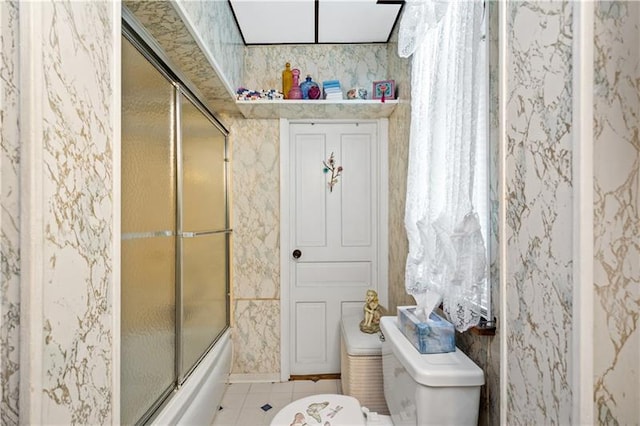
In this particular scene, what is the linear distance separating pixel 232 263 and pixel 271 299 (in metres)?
0.42

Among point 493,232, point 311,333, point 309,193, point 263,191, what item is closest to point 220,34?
point 263,191

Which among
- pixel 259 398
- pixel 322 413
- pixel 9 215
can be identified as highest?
pixel 9 215

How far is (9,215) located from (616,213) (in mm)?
1188

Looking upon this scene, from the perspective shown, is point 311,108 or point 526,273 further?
point 311,108

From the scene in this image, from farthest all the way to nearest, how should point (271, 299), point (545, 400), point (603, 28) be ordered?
point (271, 299)
point (545, 400)
point (603, 28)

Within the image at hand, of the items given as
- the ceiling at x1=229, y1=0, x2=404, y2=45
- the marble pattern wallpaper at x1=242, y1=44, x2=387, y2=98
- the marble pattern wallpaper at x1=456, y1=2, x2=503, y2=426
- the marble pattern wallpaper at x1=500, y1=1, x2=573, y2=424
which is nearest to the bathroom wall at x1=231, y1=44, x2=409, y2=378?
the marble pattern wallpaper at x1=242, y1=44, x2=387, y2=98

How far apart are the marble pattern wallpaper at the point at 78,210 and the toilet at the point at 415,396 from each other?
33.4 inches

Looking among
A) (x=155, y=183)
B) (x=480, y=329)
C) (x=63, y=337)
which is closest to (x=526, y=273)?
(x=480, y=329)

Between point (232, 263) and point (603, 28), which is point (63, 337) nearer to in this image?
point (603, 28)

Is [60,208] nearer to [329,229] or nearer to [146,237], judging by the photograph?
[146,237]

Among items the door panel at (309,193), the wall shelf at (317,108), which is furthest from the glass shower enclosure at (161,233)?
the door panel at (309,193)

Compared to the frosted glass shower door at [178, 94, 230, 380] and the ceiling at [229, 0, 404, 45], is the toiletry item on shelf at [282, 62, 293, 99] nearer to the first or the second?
the ceiling at [229, 0, 404, 45]

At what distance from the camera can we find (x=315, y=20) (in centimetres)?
225

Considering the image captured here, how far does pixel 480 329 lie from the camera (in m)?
1.09
